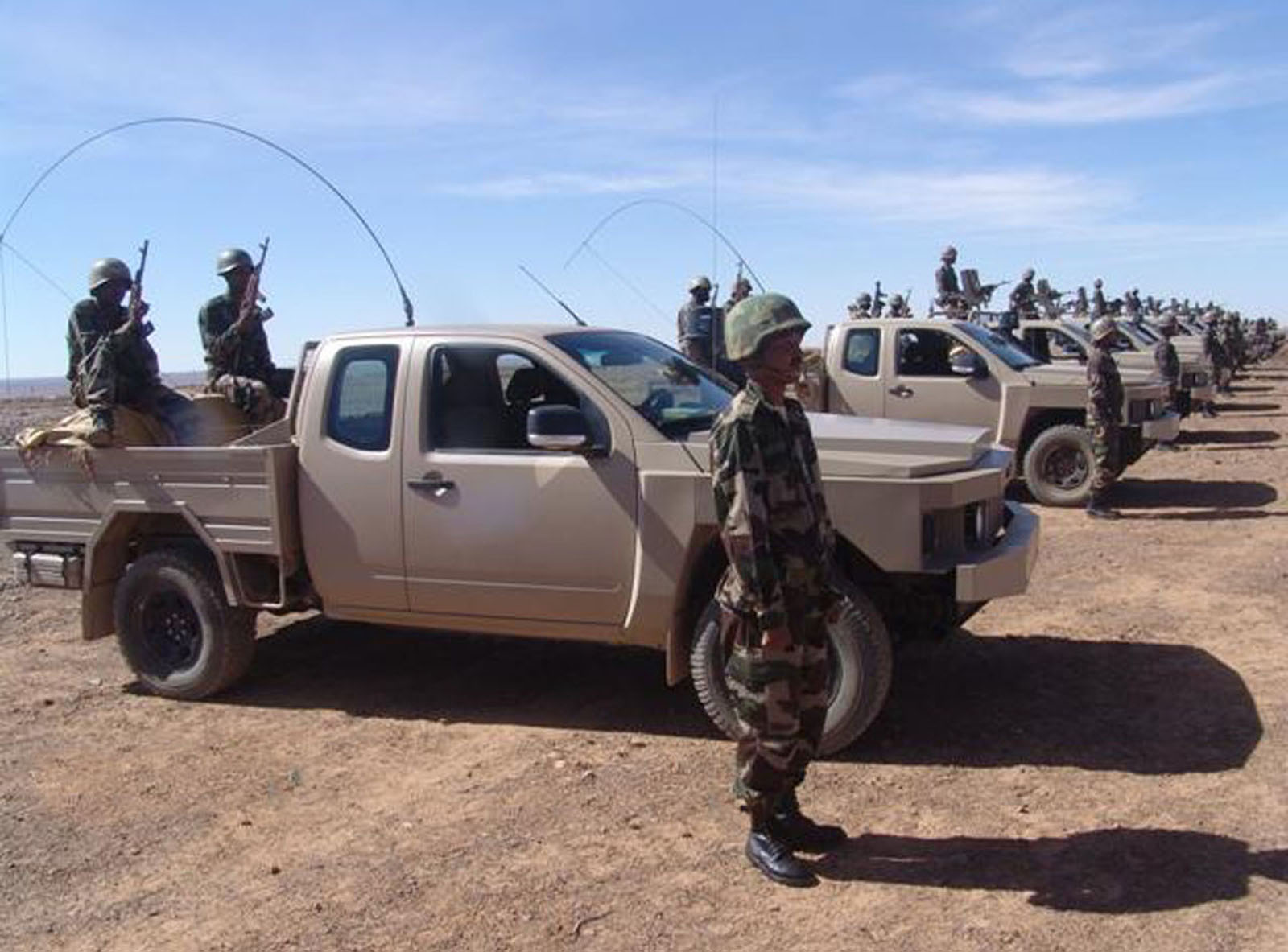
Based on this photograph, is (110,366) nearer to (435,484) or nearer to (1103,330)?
(435,484)

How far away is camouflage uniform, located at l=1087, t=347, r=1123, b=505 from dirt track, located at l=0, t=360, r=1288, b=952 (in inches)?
131

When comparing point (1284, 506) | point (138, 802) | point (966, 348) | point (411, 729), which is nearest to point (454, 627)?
Answer: point (411, 729)

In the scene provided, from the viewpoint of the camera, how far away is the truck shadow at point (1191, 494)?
37.2 ft

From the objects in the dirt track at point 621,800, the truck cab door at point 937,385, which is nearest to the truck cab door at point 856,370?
the truck cab door at point 937,385

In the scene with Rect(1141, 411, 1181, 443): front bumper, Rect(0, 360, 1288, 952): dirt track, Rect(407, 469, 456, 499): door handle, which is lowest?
Rect(0, 360, 1288, 952): dirt track

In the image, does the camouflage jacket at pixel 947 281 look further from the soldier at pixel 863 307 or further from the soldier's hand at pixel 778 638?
the soldier's hand at pixel 778 638

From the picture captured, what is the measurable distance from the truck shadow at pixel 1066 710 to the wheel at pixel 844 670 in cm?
27

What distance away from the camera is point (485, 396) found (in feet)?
18.6

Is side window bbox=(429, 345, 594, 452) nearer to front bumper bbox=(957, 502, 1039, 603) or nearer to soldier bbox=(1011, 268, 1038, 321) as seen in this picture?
front bumper bbox=(957, 502, 1039, 603)

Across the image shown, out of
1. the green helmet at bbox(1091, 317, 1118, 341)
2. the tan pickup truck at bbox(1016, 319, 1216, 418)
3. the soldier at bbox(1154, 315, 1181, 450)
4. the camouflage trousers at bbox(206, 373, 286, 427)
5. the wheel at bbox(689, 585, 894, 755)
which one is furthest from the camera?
the soldier at bbox(1154, 315, 1181, 450)

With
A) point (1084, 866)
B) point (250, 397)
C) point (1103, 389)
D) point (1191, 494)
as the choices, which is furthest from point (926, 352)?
point (1084, 866)

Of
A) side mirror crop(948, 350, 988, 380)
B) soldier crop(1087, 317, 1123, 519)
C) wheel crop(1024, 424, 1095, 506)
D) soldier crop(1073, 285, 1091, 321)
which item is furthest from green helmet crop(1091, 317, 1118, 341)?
soldier crop(1073, 285, 1091, 321)

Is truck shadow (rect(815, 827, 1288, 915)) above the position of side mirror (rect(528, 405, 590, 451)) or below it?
below

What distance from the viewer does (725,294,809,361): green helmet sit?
3859 millimetres
